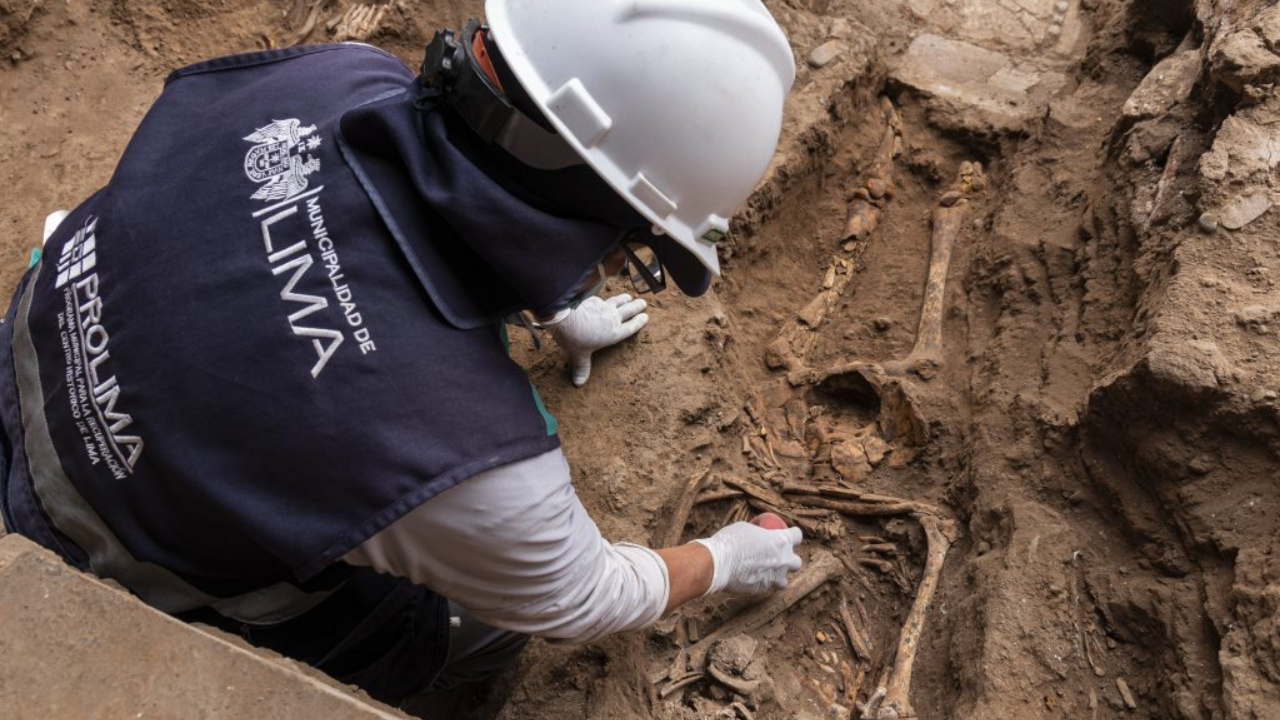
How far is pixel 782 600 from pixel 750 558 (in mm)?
272

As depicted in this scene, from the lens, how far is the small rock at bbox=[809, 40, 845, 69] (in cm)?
398

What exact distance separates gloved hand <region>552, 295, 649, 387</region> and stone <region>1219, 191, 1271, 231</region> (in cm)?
171

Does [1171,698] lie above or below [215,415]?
above

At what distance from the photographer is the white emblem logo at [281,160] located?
5.96 ft

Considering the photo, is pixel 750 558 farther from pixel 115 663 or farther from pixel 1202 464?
pixel 115 663

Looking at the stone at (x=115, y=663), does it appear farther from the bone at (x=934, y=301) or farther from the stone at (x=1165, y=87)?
the stone at (x=1165, y=87)

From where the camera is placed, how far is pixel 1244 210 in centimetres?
241

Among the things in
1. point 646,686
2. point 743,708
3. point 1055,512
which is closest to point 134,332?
point 646,686

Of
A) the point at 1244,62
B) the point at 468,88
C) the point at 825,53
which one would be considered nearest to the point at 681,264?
the point at 468,88

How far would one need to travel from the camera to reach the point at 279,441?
5.63 feet

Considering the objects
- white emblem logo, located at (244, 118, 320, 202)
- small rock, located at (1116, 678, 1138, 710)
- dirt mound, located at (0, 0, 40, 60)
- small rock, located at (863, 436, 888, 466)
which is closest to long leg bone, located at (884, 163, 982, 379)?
small rock, located at (863, 436, 888, 466)

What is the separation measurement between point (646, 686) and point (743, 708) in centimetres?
26

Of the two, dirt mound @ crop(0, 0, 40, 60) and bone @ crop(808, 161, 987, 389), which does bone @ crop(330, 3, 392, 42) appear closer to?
dirt mound @ crop(0, 0, 40, 60)

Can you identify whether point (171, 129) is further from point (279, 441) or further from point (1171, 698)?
point (1171, 698)
